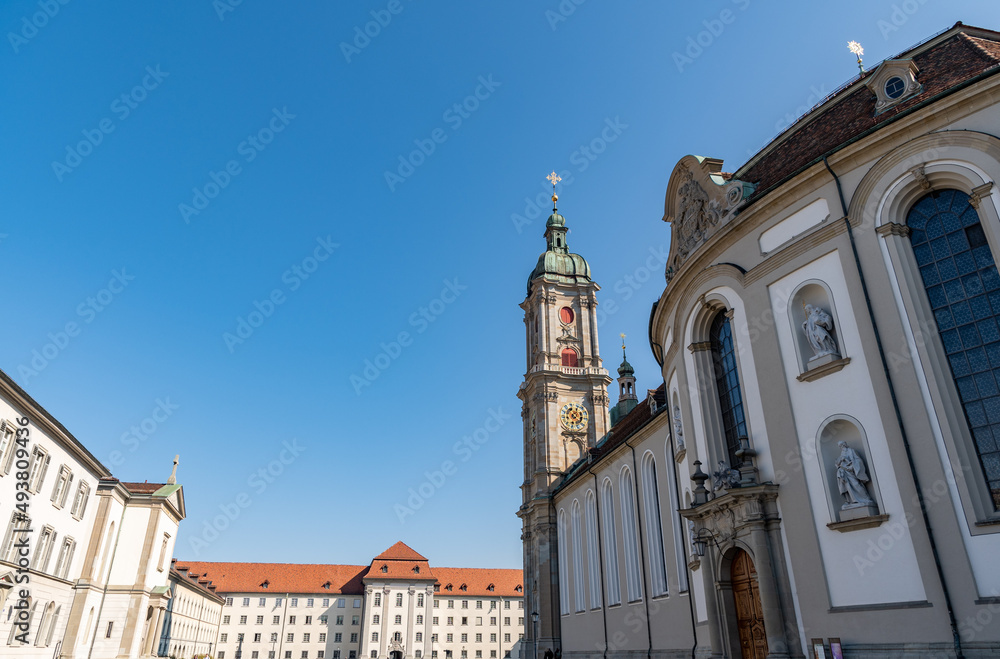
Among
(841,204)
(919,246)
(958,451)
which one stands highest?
(841,204)

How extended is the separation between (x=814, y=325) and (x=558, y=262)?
4597cm

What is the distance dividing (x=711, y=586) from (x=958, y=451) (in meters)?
7.26

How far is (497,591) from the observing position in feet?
315

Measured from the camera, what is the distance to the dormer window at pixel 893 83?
14.5 metres

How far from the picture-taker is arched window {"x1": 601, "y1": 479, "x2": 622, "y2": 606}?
111 feet

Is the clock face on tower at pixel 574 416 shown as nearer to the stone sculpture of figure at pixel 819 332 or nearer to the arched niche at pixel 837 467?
the stone sculpture of figure at pixel 819 332

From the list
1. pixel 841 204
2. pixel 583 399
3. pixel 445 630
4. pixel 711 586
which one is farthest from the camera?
pixel 445 630

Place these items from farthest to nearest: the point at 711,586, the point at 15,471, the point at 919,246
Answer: the point at 15,471, the point at 711,586, the point at 919,246

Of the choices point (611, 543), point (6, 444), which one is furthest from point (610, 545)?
point (6, 444)

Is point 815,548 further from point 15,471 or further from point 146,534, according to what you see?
point 146,534

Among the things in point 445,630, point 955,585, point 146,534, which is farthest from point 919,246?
point 445,630

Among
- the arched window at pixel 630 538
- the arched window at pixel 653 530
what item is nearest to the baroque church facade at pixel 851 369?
the arched window at pixel 653 530

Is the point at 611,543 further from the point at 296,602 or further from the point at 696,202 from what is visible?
the point at 296,602

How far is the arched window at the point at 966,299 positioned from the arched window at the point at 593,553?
88.5 feet
